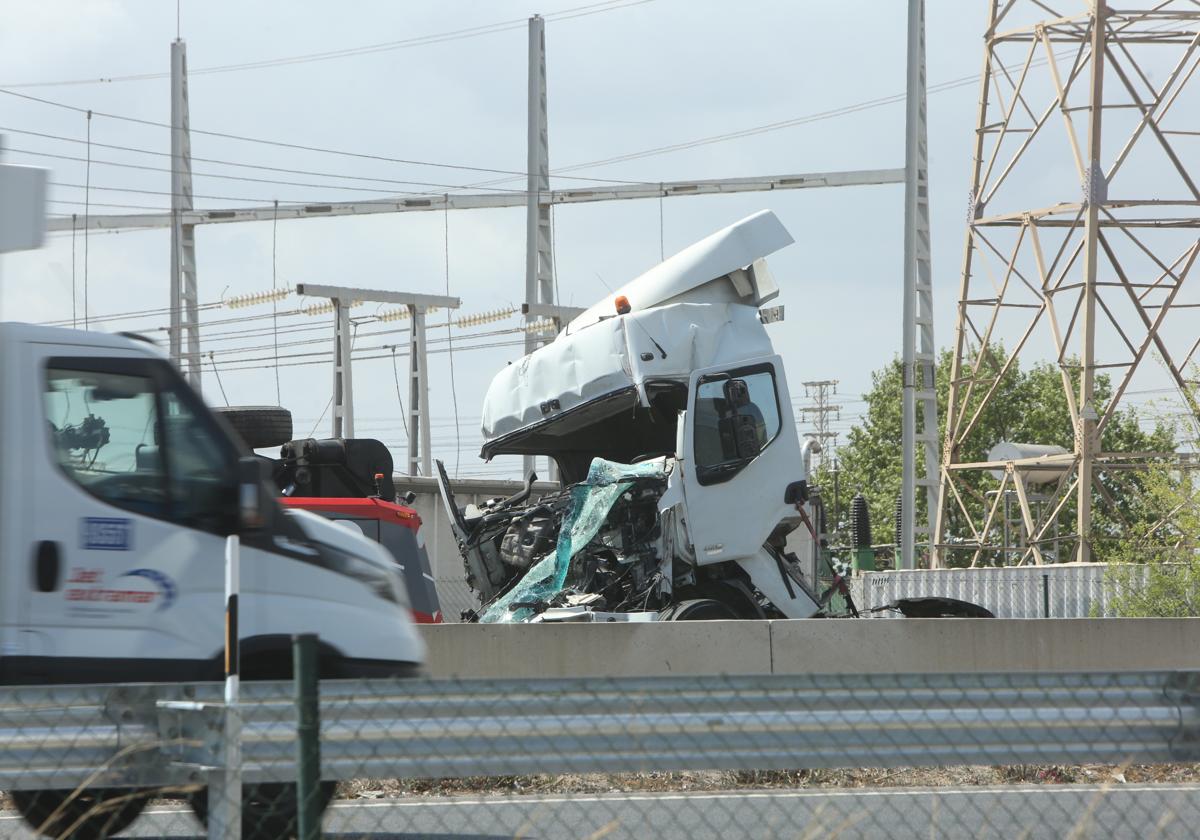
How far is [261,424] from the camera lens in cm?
1600

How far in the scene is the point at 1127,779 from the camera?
10945 mm

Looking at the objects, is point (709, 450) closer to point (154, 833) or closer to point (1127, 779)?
point (1127, 779)

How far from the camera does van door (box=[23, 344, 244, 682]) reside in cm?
737

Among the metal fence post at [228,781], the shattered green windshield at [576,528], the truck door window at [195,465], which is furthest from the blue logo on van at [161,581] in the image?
the shattered green windshield at [576,528]

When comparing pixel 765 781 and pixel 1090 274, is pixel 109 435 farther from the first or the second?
pixel 1090 274

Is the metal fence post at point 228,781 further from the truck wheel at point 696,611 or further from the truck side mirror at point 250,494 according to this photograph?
the truck wheel at point 696,611

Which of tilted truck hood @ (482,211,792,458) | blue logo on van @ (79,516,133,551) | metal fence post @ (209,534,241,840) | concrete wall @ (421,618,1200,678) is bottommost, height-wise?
concrete wall @ (421,618,1200,678)

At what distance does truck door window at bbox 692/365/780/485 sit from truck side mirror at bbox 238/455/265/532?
8055mm

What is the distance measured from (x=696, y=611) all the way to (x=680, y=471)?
4.51 ft

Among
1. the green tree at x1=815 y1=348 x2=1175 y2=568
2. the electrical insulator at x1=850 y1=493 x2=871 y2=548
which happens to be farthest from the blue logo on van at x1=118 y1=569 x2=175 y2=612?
the green tree at x1=815 y1=348 x2=1175 y2=568

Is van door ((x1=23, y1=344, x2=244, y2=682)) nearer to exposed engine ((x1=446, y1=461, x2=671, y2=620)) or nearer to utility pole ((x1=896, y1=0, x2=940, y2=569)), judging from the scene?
exposed engine ((x1=446, y1=461, x2=671, y2=620))

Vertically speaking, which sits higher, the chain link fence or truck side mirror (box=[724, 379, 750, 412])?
truck side mirror (box=[724, 379, 750, 412])

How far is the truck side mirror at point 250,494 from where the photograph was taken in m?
7.62

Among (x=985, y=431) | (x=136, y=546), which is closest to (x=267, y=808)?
(x=136, y=546)
